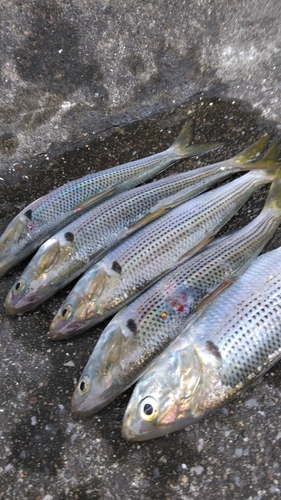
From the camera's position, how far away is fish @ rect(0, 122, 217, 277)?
123 inches

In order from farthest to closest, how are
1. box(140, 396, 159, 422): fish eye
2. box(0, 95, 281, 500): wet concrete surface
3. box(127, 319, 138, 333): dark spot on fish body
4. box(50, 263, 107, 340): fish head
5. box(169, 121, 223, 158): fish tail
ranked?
box(169, 121, 223, 158): fish tail, box(50, 263, 107, 340): fish head, box(127, 319, 138, 333): dark spot on fish body, box(0, 95, 281, 500): wet concrete surface, box(140, 396, 159, 422): fish eye

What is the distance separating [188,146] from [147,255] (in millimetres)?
1128

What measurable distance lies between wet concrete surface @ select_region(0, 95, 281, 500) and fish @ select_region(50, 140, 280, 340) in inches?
9.0

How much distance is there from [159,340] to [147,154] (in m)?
1.74

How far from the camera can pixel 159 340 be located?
2.51m

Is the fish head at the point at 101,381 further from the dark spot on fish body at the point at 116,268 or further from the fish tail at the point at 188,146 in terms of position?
the fish tail at the point at 188,146

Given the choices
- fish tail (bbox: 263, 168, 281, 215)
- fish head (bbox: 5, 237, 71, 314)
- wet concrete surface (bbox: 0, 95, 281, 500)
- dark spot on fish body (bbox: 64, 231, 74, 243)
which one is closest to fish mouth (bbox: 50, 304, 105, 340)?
wet concrete surface (bbox: 0, 95, 281, 500)

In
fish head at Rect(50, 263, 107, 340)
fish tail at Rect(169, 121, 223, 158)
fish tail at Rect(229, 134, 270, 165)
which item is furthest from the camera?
fish tail at Rect(169, 121, 223, 158)

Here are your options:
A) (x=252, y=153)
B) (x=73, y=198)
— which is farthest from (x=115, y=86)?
(x=252, y=153)

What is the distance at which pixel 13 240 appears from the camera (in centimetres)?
310

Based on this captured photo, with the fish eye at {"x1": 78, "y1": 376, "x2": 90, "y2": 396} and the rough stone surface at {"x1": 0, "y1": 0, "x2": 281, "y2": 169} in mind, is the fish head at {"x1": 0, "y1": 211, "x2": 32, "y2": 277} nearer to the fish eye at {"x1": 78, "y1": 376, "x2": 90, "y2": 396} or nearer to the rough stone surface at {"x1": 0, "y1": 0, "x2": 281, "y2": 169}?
the rough stone surface at {"x1": 0, "y1": 0, "x2": 281, "y2": 169}

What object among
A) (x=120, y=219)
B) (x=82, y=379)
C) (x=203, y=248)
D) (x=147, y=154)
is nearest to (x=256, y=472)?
(x=82, y=379)

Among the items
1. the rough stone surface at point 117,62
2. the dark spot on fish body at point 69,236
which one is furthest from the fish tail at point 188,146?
the dark spot on fish body at point 69,236

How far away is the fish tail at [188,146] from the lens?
344cm
